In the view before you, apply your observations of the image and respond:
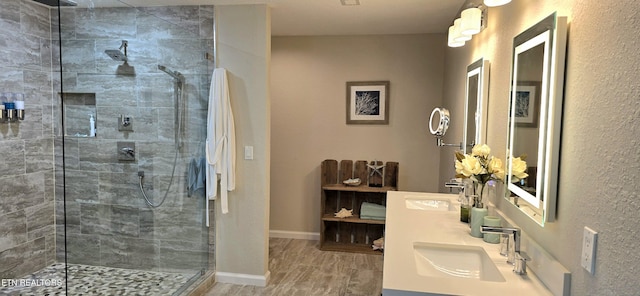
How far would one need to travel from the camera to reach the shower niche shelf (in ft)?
10.4

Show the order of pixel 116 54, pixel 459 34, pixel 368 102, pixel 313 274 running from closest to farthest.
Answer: pixel 459 34
pixel 116 54
pixel 313 274
pixel 368 102

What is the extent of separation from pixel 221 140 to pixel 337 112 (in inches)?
63.5

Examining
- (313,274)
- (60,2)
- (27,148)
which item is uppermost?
(60,2)

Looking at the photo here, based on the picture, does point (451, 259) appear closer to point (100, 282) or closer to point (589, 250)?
point (589, 250)

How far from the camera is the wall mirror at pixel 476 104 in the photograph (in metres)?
2.20

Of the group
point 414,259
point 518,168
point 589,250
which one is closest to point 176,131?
point 414,259

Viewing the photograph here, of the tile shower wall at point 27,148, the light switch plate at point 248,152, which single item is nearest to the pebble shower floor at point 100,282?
the tile shower wall at point 27,148

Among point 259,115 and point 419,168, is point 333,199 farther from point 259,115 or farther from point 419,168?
point 259,115

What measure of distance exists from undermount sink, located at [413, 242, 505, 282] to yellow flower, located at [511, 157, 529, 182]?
0.34m

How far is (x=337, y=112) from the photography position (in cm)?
432

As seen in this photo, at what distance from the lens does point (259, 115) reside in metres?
3.15

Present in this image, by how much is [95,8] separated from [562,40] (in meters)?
3.20

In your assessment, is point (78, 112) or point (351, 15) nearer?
point (78, 112)

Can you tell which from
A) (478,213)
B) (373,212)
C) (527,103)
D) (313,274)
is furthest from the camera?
(373,212)
